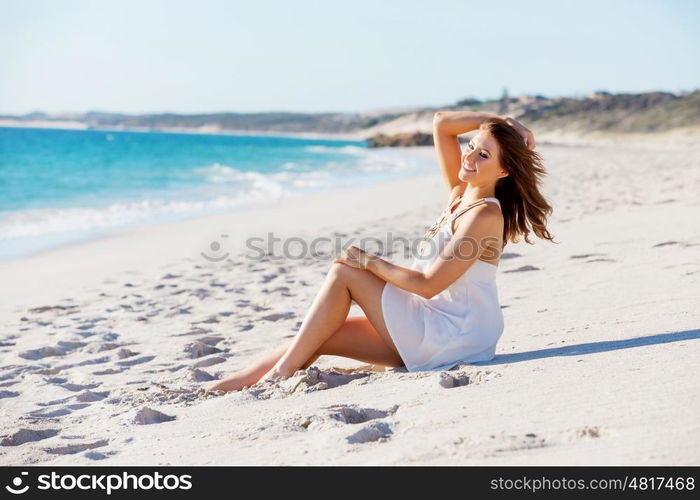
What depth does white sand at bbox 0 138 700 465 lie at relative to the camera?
2578 mm

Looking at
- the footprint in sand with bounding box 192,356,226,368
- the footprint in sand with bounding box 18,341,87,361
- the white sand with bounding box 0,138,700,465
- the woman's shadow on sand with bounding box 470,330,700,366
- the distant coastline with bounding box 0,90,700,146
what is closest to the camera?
the white sand with bounding box 0,138,700,465

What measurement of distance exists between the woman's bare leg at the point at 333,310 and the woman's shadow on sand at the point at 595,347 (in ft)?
1.82

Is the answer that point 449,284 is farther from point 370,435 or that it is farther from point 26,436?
point 26,436

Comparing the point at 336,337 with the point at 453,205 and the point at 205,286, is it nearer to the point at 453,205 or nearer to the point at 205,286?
the point at 453,205

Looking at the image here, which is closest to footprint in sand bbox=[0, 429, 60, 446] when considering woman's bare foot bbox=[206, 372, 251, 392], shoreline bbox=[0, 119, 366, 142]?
woman's bare foot bbox=[206, 372, 251, 392]

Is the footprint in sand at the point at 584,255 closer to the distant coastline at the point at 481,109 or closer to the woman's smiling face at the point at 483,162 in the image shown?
the woman's smiling face at the point at 483,162

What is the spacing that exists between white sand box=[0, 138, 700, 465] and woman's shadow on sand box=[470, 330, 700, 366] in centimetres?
2

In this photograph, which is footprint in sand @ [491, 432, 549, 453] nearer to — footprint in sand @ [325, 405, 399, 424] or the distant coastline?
footprint in sand @ [325, 405, 399, 424]

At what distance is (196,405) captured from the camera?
11.6 feet

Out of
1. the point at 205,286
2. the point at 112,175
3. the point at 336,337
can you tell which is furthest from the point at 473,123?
the point at 112,175

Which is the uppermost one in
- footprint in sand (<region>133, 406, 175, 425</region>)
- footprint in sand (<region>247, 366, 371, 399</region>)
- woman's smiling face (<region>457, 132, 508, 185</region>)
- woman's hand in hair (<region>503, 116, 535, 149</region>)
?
woman's hand in hair (<region>503, 116, 535, 149</region>)

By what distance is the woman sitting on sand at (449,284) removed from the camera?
140 inches

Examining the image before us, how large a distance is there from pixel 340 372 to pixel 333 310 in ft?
1.12
